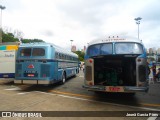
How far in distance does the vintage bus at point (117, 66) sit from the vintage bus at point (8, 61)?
24.5 feet

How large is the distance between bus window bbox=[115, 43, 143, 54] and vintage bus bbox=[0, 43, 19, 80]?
876 cm

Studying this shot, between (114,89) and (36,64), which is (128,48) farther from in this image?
(36,64)

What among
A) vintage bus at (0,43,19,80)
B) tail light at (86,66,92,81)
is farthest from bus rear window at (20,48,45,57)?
tail light at (86,66,92,81)

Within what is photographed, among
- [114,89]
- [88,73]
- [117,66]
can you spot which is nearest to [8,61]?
[88,73]

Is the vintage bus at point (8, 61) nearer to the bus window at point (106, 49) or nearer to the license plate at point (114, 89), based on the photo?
the bus window at point (106, 49)

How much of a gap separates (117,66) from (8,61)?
28.8ft

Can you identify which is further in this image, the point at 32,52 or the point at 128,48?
the point at 32,52

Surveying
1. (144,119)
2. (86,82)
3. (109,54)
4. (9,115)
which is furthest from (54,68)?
(144,119)

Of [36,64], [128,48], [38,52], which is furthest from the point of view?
[38,52]

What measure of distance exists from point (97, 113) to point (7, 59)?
9.91 metres

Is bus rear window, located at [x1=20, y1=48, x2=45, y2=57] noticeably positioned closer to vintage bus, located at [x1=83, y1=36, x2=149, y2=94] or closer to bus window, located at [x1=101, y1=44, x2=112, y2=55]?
vintage bus, located at [x1=83, y1=36, x2=149, y2=94]

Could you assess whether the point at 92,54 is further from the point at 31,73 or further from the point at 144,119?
the point at 31,73

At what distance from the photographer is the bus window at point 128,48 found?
8.31 m

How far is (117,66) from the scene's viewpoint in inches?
378
